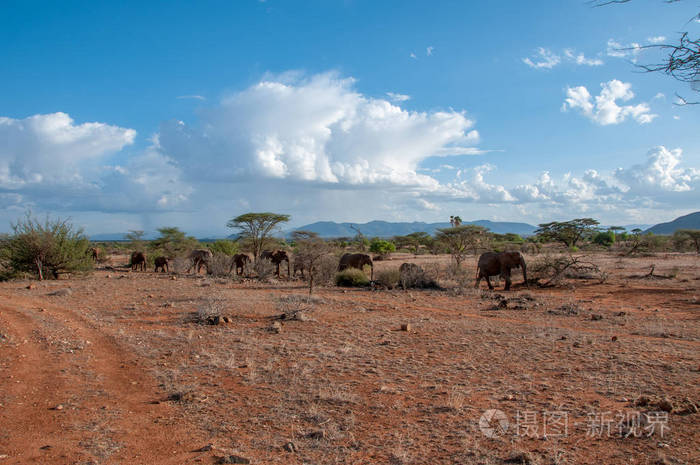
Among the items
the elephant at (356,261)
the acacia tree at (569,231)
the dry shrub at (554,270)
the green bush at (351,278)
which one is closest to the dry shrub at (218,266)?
the elephant at (356,261)

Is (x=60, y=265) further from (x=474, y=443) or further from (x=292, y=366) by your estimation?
(x=474, y=443)

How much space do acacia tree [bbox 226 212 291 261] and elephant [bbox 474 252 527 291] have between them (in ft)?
54.9

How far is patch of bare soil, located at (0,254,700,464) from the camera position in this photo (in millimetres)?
3859

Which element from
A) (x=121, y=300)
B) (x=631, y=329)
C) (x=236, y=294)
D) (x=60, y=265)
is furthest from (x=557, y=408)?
(x=60, y=265)

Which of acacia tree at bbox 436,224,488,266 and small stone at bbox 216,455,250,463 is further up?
acacia tree at bbox 436,224,488,266

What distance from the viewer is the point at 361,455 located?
12.3 ft

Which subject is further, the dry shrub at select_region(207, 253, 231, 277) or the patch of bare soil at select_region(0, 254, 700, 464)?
the dry shrub at select_region(207, 253, 231, 277)

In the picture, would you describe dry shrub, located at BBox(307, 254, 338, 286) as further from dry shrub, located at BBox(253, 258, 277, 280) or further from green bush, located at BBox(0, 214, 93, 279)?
green bush, located at BBox(0, 214, 93, 279)

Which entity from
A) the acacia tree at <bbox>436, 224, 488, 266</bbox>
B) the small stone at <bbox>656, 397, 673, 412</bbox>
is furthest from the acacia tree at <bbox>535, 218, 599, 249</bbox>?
the small stone at <bbox>656, 397, 673, 412</bbox>

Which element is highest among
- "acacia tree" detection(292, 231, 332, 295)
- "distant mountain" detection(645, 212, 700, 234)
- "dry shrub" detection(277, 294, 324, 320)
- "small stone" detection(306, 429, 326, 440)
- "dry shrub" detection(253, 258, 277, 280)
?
"distant mountain" detection(645, 212, 700, 234)

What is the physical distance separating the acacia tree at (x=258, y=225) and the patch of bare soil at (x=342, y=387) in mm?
18608

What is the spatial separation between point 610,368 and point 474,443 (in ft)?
11.1

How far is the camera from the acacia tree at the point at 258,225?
28.9m

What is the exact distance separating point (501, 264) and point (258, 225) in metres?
18.3
